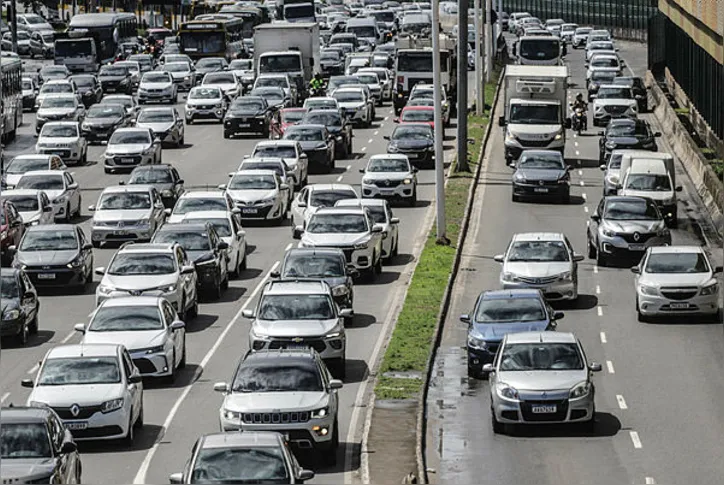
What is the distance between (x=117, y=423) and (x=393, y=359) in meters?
8.12

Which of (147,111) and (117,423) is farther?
(147,111)

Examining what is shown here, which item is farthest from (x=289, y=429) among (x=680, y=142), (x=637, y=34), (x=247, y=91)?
(x=637, y=34)

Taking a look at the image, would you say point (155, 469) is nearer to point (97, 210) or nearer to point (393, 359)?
point (393, 359)

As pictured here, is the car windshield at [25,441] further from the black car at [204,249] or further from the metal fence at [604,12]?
the metal fence at [604,12]

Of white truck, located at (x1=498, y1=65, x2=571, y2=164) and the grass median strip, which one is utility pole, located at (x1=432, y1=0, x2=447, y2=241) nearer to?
the grass median strip

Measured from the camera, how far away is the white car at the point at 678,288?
38.4 meters

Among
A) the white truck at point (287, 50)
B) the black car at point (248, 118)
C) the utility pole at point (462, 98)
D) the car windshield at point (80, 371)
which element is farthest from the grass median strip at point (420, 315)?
the white truck at point (287, 50)

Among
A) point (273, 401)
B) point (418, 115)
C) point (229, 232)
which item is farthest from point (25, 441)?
point (418, 115)

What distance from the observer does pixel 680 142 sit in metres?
70.2

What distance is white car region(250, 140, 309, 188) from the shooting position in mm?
59184

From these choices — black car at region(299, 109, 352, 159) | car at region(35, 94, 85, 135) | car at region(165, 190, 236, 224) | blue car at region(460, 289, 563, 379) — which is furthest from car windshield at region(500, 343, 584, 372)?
car at region(35, 94, 85, 135)

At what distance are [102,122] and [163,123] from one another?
3.64 meters

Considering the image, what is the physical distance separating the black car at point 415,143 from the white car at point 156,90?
1026 inches

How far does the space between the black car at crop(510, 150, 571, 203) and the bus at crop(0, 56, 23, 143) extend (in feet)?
71.4
